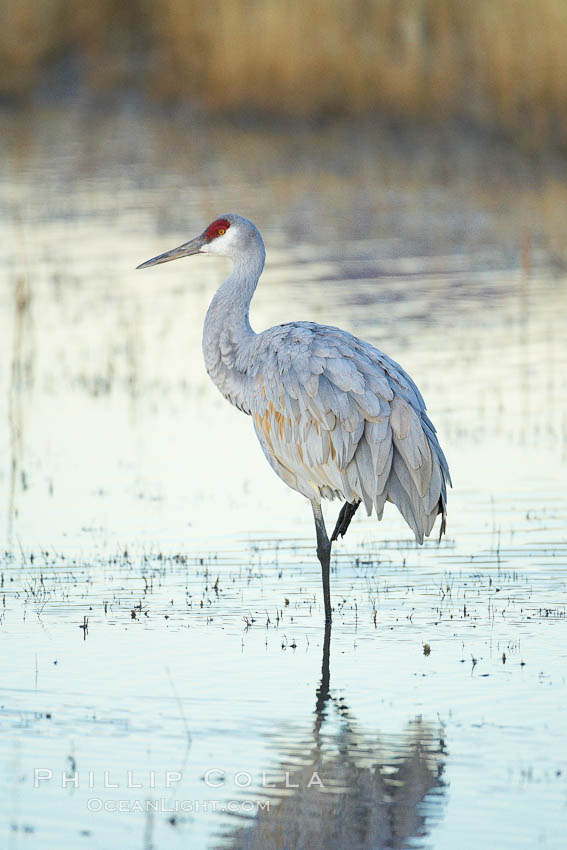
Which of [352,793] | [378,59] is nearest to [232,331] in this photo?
[352,793]

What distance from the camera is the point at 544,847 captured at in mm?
4766

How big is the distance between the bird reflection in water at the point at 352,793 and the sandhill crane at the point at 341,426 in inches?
52.5

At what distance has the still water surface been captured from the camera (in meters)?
5.18

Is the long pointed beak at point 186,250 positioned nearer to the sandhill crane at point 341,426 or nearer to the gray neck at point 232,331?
the gray neck at point 232,331

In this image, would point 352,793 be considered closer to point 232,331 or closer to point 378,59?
point 232,331

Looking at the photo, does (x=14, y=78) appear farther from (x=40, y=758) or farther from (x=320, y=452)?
(x=40, y=758)

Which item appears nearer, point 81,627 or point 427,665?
point 427,665

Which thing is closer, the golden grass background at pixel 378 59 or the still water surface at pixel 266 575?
the still water surface at pixel 266 575

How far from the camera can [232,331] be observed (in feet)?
26.0

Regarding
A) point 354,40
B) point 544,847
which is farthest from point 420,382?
point 354,40

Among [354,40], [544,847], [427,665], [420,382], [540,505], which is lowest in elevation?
[544,847]

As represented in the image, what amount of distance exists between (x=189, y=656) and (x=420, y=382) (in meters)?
4.75

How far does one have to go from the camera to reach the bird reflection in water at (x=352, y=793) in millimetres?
4887

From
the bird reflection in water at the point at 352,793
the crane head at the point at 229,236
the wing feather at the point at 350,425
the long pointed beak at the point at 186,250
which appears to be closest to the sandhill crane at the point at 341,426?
the wing feather at the point at 350,425
